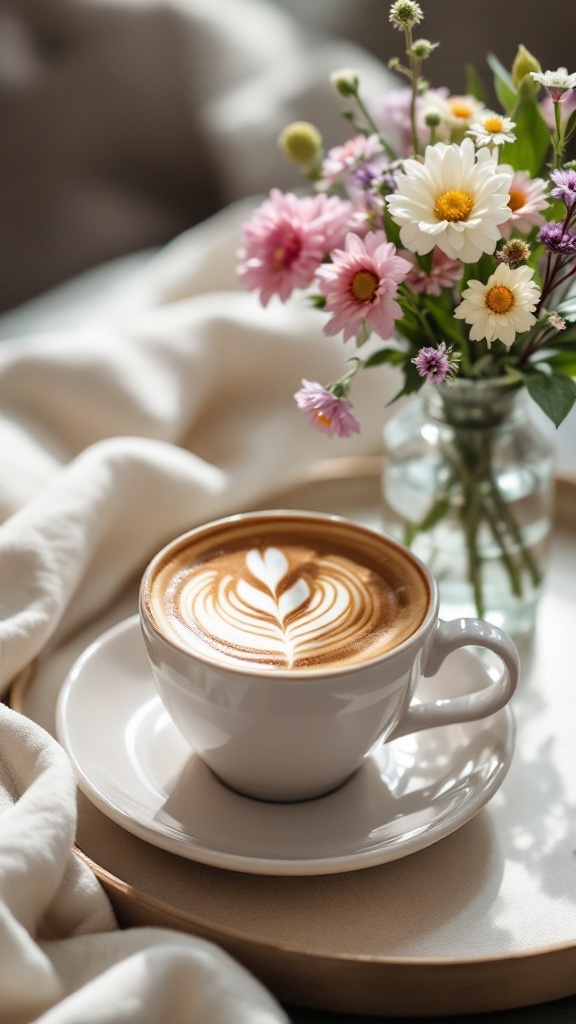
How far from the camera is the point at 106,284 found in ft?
5.12

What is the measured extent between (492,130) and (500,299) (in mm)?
118

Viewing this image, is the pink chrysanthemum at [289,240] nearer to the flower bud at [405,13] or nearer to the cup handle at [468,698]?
the flower bud at [405,13]

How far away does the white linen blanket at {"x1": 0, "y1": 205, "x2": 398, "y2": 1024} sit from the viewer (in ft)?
1.76

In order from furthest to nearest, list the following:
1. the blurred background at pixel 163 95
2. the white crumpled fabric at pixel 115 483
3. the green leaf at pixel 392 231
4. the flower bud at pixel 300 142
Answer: the blurred background at pixel 163 95 → the flower bud at pixel 300 142 → the green leaf at pixel 392 231 → the white crumpled fabric at pixel 115 483

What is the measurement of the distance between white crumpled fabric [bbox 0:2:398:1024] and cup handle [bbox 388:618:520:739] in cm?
20

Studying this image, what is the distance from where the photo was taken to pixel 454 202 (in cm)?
65

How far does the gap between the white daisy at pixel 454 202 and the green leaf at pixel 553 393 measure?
0.42 ft

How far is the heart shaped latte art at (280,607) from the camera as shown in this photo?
2.15ft

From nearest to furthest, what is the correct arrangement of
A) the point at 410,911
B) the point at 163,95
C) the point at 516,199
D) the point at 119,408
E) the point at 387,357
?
the point at 410,911 → the point at 516,199 → the point at 387,357 → the point at 119,408 → the point at 163,95

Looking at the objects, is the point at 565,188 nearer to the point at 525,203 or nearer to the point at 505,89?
the point at 525,203

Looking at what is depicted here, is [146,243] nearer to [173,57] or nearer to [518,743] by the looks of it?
[173,57]

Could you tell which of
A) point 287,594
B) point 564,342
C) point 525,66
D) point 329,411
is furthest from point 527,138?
point 287,594

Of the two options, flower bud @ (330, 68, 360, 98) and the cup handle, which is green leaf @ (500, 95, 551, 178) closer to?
flower bud @ (330, 68, 360, 98)

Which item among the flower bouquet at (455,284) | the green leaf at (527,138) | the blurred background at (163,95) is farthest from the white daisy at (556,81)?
the blurred background at (163,95)
